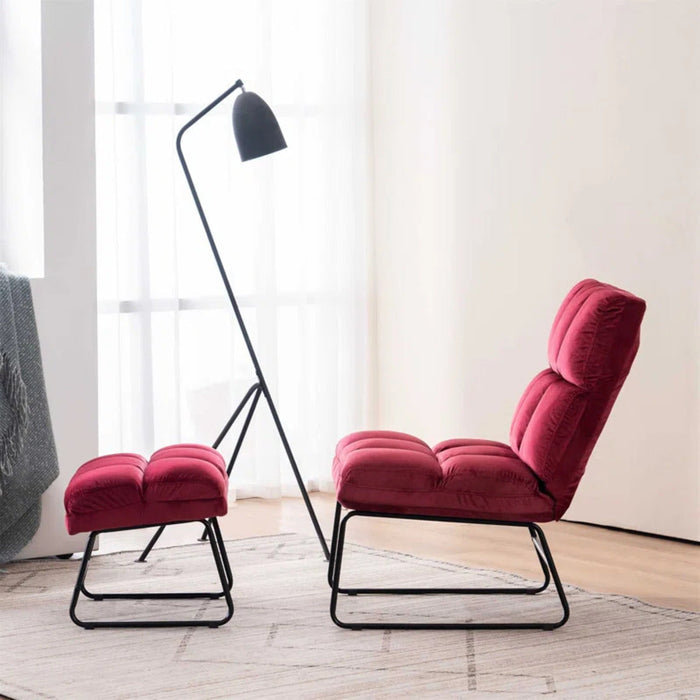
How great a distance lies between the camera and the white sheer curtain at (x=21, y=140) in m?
3.83

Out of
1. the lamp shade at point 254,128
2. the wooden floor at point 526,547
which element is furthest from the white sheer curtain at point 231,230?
the lamp shade at point 254,128

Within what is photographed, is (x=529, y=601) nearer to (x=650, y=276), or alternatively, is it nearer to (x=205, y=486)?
(x=205, y=486)

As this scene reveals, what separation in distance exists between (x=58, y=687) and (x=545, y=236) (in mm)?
2716

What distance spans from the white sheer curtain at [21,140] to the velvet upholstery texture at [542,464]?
1550 millimetres

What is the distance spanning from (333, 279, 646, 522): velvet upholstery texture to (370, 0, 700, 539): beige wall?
1.28 metres

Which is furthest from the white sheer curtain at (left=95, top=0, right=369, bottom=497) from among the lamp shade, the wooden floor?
the lamp shade

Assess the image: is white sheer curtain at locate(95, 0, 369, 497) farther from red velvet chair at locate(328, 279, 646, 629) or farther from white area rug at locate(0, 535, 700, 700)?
red velvet chair at locate(328, 279, 646, 629)

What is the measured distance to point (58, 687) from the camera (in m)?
2.58

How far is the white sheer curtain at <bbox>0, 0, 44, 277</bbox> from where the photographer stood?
383cm

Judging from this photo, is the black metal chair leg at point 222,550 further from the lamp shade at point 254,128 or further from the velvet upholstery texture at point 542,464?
the lamp shade at point 254,128

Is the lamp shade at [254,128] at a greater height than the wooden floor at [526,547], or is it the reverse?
the lamp shade at [254,128]

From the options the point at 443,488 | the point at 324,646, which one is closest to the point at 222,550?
the point at 324,646

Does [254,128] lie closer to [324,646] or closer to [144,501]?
[144,501]

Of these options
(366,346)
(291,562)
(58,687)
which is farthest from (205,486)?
(366,346)
